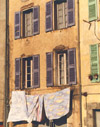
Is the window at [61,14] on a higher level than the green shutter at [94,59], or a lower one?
higher

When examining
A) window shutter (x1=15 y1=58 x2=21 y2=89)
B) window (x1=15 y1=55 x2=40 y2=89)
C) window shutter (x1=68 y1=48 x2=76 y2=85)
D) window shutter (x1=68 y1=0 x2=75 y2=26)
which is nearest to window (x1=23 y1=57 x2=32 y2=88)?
window (x1=15 y1=55 x2=40 y2=89)

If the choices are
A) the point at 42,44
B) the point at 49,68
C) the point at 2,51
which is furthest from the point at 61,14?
the point at 2,51

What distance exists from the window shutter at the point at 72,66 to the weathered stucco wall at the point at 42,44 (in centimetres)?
31

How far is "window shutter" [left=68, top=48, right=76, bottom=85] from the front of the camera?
60.2 ft

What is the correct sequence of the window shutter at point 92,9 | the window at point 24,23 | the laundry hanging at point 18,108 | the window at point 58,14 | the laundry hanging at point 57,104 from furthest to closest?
the window at point 24,23 < the laundry hanging at point 18,108 < the window at point 58,14 < the laundry hanging at point 57,104 < the window shutter at point 92,9

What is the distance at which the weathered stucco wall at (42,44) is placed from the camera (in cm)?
1833

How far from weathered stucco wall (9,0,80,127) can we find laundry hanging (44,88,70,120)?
36 cm

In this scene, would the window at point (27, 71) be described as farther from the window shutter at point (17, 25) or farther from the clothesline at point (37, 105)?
the window shutter at point (17, 25)

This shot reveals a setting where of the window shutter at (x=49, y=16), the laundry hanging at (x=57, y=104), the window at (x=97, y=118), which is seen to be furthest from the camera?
the window shutter at (x=49, y=16)

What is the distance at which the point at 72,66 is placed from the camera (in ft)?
60.5

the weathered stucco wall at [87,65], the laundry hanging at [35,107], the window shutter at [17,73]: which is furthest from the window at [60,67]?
the window shutter at [17,73]

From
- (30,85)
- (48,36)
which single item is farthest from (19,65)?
(48,36)

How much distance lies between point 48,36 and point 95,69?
156 inches

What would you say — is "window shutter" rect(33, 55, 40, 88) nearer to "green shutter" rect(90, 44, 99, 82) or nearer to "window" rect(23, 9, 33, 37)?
"window" rect(23, 9, 33, 37)
